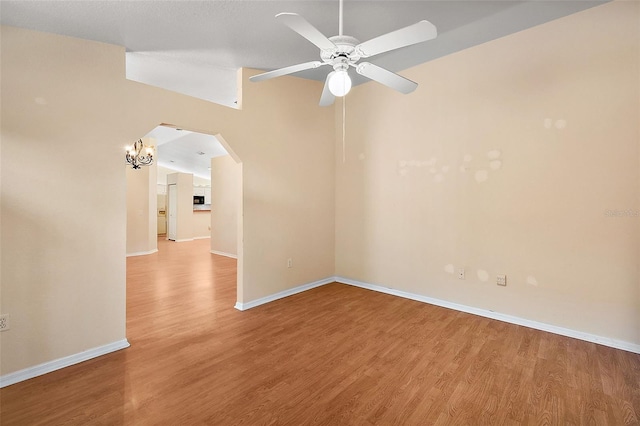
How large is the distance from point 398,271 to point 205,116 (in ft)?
10.2

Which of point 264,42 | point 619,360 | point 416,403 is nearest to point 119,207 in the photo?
point 264,42

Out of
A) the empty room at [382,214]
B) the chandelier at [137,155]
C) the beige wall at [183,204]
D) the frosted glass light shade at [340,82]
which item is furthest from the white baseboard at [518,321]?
the beige wall at [183,204]

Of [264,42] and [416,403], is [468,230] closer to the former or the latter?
[416,403]

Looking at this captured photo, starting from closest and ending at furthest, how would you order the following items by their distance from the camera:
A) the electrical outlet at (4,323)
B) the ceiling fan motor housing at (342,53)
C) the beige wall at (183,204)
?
the ceiling fan motor housing at (342,53) < the electrical outlet at (4,323) < the beige wall at (183,204)

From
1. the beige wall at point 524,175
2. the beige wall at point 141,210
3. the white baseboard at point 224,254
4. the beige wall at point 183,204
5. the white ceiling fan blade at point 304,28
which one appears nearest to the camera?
the white ceiling fan blade at point 304,28

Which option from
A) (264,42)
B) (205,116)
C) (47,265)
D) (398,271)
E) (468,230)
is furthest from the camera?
(398,271)

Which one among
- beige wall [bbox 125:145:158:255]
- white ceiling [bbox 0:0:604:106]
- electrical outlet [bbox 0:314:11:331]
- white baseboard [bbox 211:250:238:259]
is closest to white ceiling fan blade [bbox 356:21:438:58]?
white ceiling [bbox 0:0:604:106]

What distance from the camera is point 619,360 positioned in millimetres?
2318

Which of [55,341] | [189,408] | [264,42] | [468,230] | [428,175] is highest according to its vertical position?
[264,42]

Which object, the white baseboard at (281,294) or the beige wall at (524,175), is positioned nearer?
the beige wall at (524,175)

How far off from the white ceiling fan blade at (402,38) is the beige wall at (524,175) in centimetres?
210

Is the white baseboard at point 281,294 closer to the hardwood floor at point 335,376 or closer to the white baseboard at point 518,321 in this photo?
the hardwood floor at point 335,376

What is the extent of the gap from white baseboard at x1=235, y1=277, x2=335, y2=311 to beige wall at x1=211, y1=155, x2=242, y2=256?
3.16m

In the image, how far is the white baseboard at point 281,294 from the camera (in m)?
3.47
